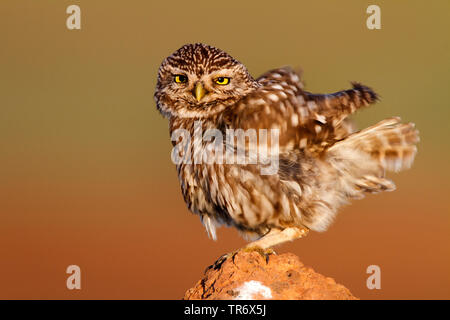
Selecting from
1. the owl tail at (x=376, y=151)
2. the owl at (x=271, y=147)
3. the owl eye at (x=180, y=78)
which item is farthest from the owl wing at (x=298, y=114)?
the owl eye at (x=180, y=78)

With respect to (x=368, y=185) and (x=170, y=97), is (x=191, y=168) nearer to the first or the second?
(x=170, y=97)

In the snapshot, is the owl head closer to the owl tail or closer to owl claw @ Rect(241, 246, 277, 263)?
the owl tail

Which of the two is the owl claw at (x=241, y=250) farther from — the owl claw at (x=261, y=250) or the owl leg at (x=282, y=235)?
the owl leg at (x=282, y=235)

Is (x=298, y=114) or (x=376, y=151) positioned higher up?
(x=298, y=114)

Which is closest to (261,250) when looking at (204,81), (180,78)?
(204,81)

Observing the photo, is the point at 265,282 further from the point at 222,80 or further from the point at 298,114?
the point at 222,80

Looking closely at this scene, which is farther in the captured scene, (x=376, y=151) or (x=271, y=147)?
(x=376, y=151)
